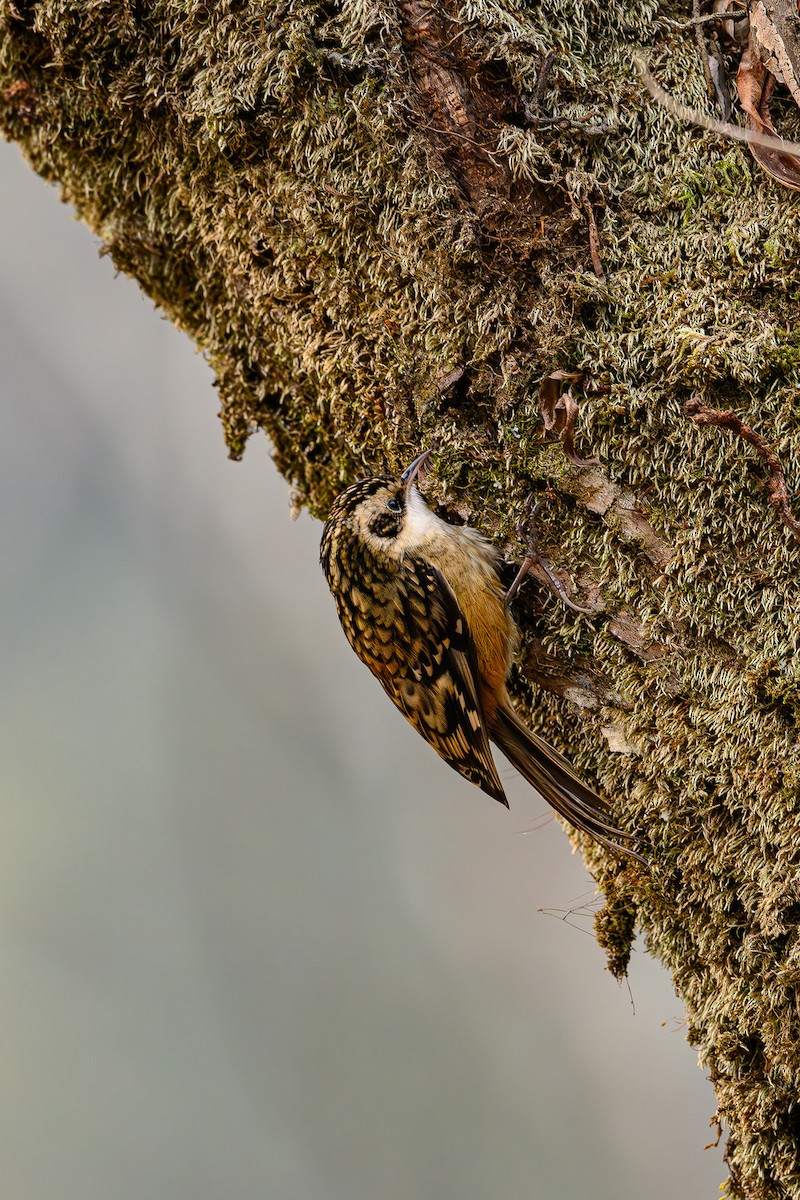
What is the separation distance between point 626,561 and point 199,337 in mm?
1398

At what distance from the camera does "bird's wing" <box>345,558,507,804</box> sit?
8.47ft

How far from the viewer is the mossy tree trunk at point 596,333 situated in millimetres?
1937

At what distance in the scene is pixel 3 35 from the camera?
232 cm

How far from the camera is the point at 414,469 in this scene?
2.30 m

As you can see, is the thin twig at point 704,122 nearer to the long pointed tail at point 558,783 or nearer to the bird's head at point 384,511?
the bird's head at point 384,511

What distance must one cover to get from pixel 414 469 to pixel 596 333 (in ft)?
1.70

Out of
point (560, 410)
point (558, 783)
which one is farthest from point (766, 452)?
point (558, 783)

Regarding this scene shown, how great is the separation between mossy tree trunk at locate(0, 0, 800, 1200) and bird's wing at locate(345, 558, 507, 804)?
318 millimetres

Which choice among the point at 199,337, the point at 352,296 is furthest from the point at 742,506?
the point at 199,337

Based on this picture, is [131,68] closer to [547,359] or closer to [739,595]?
[547,359]

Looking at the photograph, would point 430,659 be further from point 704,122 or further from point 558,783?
point 704,122

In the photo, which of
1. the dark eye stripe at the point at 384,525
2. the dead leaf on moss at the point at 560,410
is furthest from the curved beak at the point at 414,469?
the dead leaf on moss at the point at 560,410

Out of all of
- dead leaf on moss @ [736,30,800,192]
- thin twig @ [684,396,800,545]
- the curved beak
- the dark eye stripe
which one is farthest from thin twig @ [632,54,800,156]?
the dark eye stripe

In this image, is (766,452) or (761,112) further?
(761,112)
